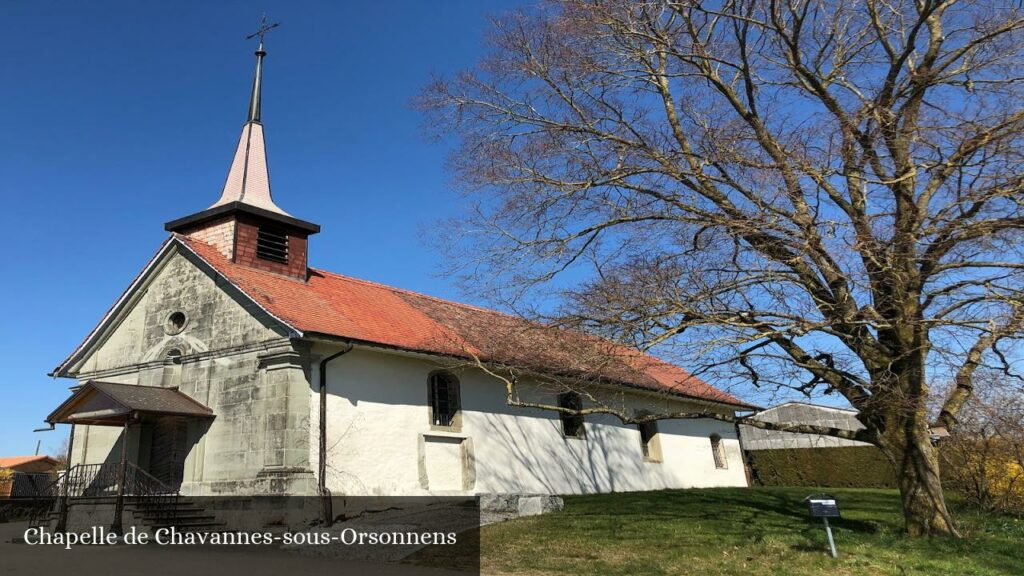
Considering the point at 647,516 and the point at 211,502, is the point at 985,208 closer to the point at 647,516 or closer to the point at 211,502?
the point at 647,516

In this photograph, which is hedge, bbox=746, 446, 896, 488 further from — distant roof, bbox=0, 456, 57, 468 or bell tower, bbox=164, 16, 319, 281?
distant roof, bbox=0, 456, 57, 468

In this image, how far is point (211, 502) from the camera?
531 inches

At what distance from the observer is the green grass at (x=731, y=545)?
8.11 meters

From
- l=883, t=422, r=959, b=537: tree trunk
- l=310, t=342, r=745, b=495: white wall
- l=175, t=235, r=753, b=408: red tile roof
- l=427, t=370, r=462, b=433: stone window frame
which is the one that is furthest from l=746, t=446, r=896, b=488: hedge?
l=883, t=422, r=959, b=537: tree trunk

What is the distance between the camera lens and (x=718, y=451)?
25.0 metres

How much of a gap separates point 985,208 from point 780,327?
2934mm

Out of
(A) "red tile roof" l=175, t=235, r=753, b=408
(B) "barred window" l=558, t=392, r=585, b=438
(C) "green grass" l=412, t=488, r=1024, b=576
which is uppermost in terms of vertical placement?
(A) "red tile roof" l=175, t=235, r=753, b=408

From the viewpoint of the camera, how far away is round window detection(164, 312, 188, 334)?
51.9 ft

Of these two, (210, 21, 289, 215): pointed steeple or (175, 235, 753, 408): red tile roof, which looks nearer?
(175, 235, 753, 408): red tile roof

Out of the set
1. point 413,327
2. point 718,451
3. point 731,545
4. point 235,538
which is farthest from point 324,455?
point 718,451

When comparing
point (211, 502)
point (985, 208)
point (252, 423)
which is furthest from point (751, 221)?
point (211, 502)

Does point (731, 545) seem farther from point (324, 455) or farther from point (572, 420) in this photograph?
point (572, 420)

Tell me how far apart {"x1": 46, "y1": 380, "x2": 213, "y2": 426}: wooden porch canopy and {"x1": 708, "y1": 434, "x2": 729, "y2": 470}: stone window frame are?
57.8 feet

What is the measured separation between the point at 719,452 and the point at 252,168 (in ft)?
60.7
